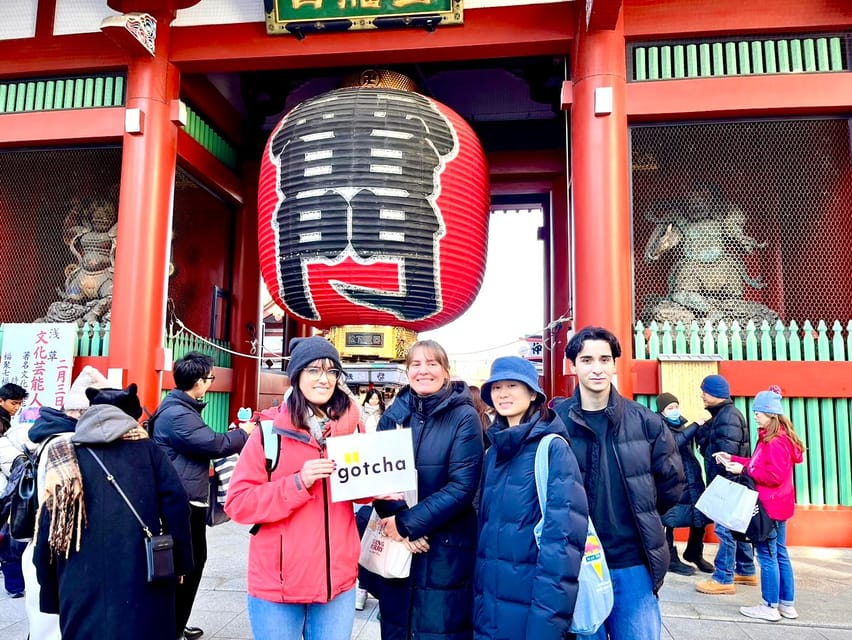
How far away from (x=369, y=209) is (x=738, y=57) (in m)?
4.43

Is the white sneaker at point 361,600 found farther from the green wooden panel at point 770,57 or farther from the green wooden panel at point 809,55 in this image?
the green wooden panel at point 809,55

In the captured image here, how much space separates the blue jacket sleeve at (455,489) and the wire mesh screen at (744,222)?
569cm

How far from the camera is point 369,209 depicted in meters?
6.09

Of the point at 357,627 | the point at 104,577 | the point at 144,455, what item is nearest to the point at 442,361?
the point at 144,455

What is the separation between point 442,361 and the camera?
2424 mm

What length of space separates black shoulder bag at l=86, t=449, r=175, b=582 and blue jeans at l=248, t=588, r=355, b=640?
0.31 meters

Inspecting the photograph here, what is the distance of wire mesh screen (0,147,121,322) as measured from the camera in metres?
8.81

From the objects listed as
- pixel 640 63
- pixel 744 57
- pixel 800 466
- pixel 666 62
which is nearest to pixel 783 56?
pixel 744 57

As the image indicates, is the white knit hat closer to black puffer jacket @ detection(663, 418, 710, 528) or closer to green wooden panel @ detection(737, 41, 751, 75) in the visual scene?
black puffer jacket @ detection(663, 418, 710, 528)

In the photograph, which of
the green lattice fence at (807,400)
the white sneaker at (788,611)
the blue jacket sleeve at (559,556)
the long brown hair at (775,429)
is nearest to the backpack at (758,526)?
the long brown hair at (775,429)

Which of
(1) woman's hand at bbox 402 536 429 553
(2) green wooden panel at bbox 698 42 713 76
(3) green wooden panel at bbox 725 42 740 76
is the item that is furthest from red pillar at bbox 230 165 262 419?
(1) woman's hand at bbox 402 536 429 553

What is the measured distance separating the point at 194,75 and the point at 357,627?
24.6ft

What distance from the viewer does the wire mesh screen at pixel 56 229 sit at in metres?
8.81

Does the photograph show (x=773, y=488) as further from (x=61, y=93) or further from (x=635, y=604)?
(x=61, y=93)
